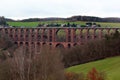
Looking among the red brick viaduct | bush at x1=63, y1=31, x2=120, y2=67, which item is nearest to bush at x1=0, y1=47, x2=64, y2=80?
bush at x1=63, y1=31, x2=120, y2=67

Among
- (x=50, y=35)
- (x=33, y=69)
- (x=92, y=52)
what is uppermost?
(x=33, y=69)

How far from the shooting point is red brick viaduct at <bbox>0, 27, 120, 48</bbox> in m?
97.3

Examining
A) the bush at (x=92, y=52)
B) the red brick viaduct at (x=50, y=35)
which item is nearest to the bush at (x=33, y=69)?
the bush at (x=92, y=52)

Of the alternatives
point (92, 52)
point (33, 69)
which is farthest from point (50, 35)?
point (33, 69)

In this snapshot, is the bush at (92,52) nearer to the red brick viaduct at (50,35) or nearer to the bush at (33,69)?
the bush at (33,69)

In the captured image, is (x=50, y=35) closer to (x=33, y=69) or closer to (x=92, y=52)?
(x=92, y=52)

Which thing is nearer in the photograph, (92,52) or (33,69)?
(33,69)

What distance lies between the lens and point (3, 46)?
8638cm

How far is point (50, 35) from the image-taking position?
10562cm

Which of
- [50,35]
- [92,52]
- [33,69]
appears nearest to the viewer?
[33,69]

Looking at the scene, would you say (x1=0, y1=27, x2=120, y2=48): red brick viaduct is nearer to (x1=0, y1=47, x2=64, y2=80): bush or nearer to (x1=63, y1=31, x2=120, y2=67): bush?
(x1=63, y1=31, x2=120, y2=67): bush

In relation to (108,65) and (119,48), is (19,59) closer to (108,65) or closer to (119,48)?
(108,65)

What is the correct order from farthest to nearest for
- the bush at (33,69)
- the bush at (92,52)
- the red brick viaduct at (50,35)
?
the red brick viaduct at (50,35), the bush at (92,52), the bush at (33,69)

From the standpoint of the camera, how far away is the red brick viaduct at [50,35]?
97312mm
